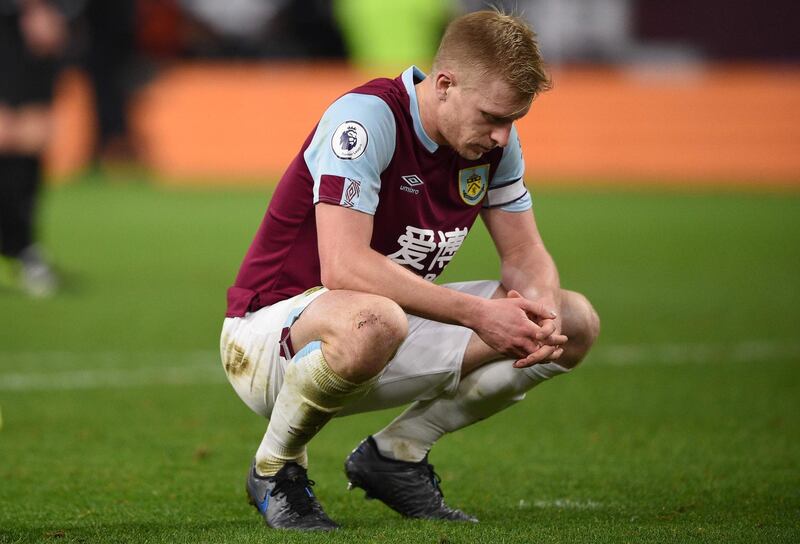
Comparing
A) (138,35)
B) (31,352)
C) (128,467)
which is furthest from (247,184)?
(128,467)

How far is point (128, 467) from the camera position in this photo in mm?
4680

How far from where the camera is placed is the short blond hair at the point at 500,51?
361cm

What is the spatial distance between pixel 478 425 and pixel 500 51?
7.43ft

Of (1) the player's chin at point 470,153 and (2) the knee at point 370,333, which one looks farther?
(1) the player's chin at point 470,153

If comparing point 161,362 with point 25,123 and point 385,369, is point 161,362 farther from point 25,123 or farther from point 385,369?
point 25,123

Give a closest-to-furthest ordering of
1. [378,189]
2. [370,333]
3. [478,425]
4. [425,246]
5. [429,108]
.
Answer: [370,333]
[378,189]
[429,108]
[425,246]
[478,425]

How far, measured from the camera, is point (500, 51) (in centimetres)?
361

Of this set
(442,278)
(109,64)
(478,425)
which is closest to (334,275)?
(478,425)

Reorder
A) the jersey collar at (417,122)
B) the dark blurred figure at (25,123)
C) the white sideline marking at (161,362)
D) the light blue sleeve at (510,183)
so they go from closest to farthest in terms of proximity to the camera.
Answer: the jersey collar at (417,122) < the light blue sleeve at (510,183) < the white sideline marking at (161,362) < the dark blurred figure at (25,123)

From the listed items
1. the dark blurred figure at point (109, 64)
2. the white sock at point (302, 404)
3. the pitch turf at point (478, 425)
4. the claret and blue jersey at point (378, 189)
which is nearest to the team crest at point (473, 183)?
the claret and blue jersey at point (378, 189)

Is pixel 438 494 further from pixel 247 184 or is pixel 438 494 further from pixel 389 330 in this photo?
pixel 247 184

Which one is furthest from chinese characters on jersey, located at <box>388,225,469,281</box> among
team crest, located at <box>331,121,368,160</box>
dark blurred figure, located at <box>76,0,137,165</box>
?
dark blurred figure, located at <box>76,0,137,165</box>

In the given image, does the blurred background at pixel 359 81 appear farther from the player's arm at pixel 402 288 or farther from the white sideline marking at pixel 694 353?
the player's arm at pixel 402 288

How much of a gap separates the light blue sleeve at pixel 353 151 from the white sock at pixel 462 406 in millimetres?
700
